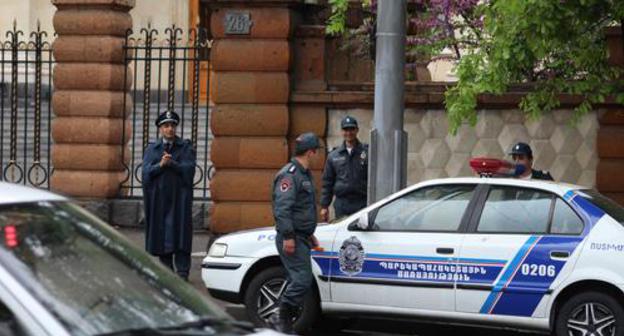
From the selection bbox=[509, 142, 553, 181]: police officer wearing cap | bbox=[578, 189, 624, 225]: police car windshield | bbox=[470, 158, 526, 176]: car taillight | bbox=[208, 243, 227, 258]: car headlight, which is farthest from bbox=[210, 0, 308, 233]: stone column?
bbox=[578, 189, 624, 225]: police car windshield

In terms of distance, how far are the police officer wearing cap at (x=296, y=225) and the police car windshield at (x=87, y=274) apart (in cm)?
507

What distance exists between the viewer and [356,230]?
35.8 ft

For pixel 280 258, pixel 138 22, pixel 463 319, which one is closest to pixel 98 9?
pixel 280 258

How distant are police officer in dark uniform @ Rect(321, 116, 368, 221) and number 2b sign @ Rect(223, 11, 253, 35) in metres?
2.73

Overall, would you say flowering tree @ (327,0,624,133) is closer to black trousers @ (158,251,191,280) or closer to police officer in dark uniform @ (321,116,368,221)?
police officer in dark uniform @ (321,116,368,221)

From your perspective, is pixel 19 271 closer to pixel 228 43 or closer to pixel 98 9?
pixel 228 43

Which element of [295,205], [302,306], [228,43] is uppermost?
[228,43]

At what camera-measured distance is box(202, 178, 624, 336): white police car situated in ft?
33.1

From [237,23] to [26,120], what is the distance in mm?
4779

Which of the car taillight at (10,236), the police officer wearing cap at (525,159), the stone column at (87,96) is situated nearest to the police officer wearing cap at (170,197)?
the police officer wearing cap at (525,159)

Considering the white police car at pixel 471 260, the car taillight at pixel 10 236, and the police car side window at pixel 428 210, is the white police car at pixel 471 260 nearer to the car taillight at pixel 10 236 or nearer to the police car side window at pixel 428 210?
the police car side window at pixel 428 210

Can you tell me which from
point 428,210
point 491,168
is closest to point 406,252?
point 428,210

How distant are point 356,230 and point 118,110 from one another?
24.4 ft

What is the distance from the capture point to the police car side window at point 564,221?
10.2m
